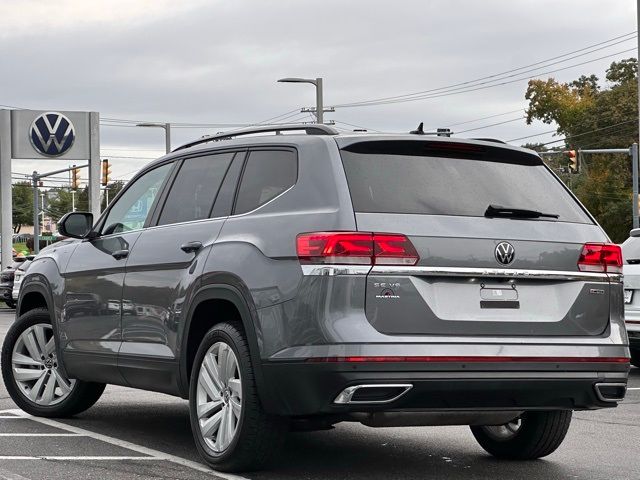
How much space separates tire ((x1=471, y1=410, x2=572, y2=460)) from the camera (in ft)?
24.3

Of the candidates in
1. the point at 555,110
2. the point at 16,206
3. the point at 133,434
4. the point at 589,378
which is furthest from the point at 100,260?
the point at 16,206

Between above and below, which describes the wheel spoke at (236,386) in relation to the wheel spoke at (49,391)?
above

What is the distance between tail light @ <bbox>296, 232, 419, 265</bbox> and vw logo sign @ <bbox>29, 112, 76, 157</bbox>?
1387 inches

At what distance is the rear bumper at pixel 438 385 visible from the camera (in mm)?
6023

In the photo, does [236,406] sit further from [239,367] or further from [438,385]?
[438,385]

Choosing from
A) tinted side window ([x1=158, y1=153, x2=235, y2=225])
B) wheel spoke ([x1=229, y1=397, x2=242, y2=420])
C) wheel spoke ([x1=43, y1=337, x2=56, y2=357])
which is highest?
tinted side window ([x1=158, y1=153, x2=235, y2=225])

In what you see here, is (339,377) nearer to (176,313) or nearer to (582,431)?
(176,313)

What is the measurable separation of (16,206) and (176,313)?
6326 inches

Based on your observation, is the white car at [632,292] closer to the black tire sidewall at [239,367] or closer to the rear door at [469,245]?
the rear door at [469,245]

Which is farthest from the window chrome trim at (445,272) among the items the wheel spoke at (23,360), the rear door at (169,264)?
the wheel spoke at (23,360)

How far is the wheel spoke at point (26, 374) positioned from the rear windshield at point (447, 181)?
12.4ft

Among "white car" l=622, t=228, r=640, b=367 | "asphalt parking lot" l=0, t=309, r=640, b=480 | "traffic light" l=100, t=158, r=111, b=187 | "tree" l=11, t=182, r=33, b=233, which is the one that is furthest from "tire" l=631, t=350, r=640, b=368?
"tree" l=11, t=182, r=33, b=233

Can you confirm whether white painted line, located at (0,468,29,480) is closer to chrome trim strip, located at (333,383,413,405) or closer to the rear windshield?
chrome trim strip, located at (333,383,413,405)

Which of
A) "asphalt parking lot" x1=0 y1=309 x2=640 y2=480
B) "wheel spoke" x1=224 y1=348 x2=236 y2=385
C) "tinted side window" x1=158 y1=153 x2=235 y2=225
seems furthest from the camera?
"tinted side window" x1=158 y1=153 x2=235 y2=225
